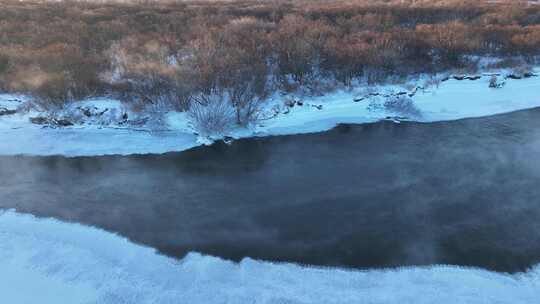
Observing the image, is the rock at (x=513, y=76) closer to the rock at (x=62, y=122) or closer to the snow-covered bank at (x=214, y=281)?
the snow-covered bank at (x=214, y=281)

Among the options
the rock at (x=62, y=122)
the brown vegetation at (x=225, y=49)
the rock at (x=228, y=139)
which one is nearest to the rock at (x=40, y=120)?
the rock at (x=62, y=122)

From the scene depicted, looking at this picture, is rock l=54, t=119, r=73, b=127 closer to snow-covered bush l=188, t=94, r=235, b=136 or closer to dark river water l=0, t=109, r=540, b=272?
dark river water l=0, t=109, r=540, b=272

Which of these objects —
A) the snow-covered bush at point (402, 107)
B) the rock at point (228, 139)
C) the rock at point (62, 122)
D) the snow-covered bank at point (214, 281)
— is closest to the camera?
the snow-covered bank at point (214, 281)

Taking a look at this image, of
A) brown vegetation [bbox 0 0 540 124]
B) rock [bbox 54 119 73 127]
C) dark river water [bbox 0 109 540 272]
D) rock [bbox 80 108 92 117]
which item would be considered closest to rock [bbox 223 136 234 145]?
dark river water [bbox 0 109 540 272]

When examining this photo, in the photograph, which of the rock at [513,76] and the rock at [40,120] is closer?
the rock at [40,120]

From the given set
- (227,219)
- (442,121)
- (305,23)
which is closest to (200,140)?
(227,219)

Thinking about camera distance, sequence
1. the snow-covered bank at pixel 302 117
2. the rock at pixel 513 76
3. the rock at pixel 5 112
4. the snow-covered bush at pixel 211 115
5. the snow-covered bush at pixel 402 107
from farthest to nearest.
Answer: the rock at pixel 513 76, the snow-covered bush at pixel 402 107, the rock at pixel 5 112, the snow-covered bush at pixel 211 115, the snow-covered bank at pixel 302 117

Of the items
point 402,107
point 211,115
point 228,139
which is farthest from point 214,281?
point 402,107
